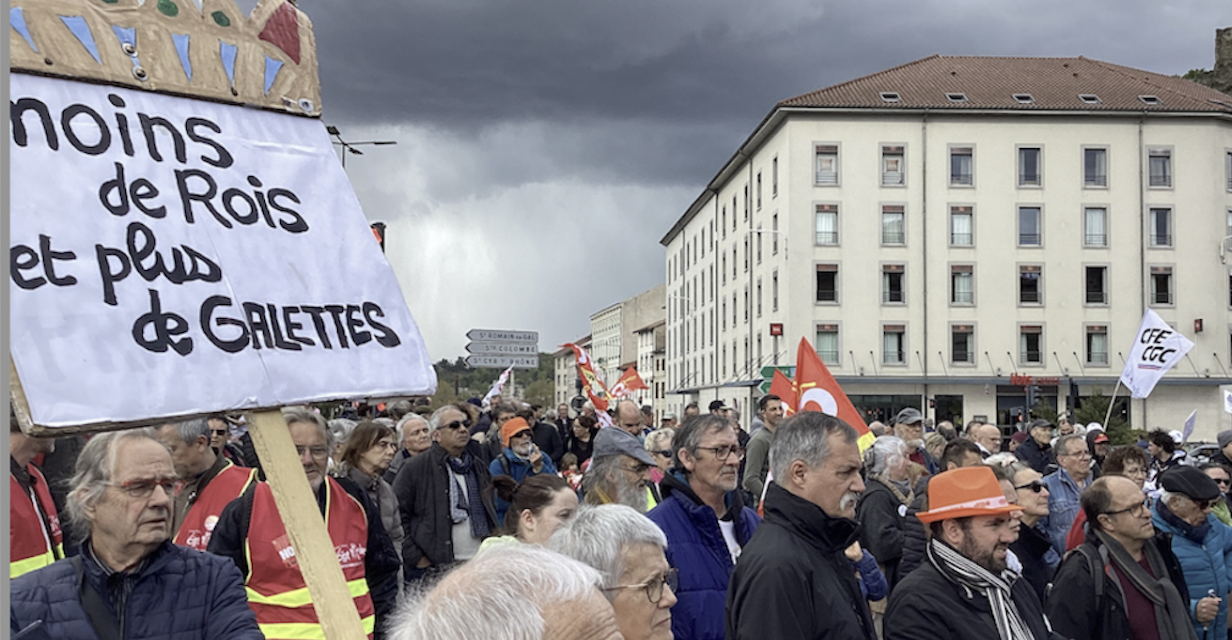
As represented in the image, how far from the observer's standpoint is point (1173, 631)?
5.43 meters

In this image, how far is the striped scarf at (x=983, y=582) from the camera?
421 cm

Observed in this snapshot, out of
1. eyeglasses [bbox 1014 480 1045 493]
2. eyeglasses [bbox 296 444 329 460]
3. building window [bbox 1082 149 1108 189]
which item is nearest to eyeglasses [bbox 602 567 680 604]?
eyeglasses [bbox 296 444 329 460]

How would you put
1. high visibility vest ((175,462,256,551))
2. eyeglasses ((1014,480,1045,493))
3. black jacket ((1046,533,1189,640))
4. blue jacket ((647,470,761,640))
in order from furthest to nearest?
eyeglasses ((1014,480,1045,493))
black jacket ((1046,533,1189,640))
high visibility vest ((175,462,256,551))
blue jacket ((647,470,761,640))

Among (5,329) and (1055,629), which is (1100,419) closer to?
(1055,629)

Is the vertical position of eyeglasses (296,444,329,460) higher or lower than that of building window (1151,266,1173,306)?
lower

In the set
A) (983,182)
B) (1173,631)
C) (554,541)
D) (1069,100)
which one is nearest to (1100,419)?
(983,182)

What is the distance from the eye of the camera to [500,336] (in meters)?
18.3

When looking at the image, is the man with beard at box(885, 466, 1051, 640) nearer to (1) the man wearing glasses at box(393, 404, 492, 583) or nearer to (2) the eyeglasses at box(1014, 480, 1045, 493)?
(2) the eyeglasses at box(1014, 480, 1045, 493)

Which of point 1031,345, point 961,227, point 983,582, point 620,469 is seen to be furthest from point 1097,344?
point 983,582

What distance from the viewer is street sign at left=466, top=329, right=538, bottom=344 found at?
58.9ft

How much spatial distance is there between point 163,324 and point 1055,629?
464cm

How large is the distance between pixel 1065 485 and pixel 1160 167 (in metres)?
47.2

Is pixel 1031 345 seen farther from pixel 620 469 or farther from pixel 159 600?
pixel 159 600

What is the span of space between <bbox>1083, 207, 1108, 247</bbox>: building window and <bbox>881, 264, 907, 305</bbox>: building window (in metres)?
8.66
